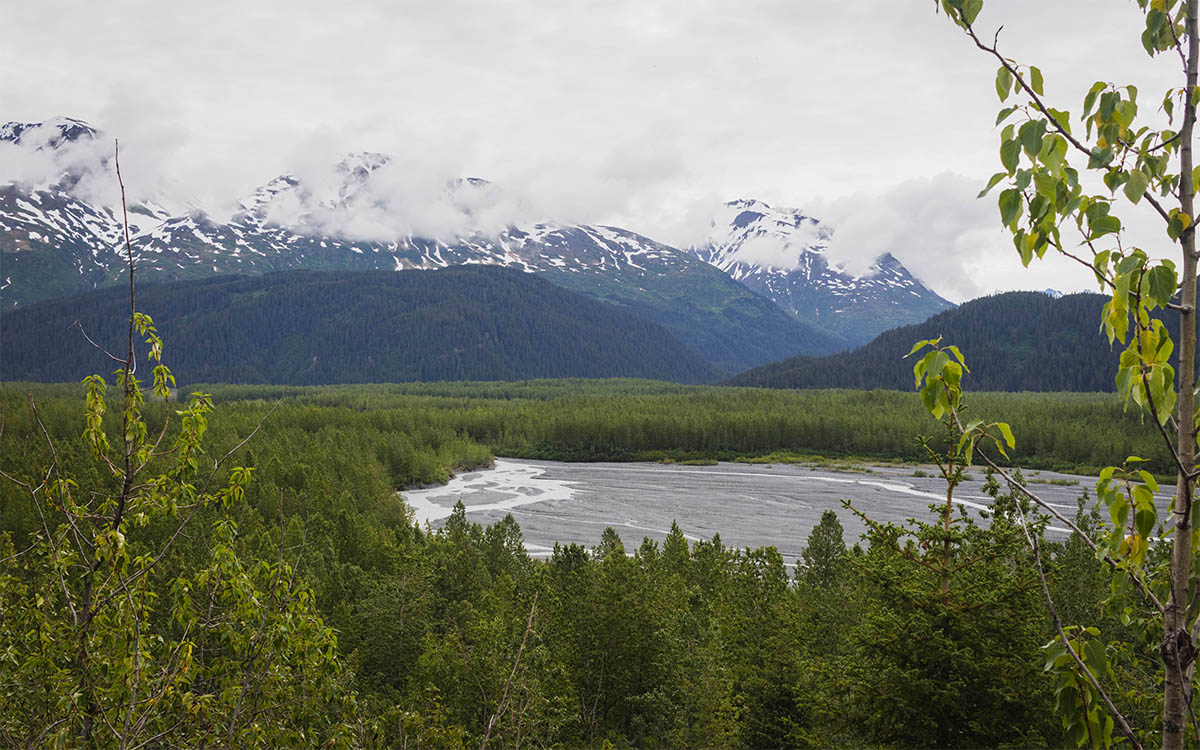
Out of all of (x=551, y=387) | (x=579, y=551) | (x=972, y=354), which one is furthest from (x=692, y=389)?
(x=579, y=551)

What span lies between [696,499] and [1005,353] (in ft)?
472

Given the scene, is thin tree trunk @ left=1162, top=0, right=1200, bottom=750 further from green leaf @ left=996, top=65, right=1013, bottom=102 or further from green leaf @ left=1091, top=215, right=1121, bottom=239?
green leaf @ left=996, top=65, right=1013, bottom=102

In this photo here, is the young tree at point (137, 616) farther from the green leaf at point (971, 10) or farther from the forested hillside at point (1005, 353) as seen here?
the forested hillside at point (1005, 353)

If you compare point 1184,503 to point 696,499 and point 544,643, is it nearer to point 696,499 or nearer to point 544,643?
point 544,643

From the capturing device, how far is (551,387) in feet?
551

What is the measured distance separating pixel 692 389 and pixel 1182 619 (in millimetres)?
154562

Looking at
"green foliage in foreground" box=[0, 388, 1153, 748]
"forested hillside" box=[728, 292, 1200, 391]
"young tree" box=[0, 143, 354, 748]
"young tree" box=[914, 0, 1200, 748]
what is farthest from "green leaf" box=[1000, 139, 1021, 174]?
"forested hillside" box=[728, 292, 1200, 391]

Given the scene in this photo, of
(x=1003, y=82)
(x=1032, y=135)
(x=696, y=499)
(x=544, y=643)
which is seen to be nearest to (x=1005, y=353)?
(x=696, y=499)

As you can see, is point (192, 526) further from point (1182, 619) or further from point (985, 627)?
point (1182, 619)

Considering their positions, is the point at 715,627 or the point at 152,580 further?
the point at 152,580

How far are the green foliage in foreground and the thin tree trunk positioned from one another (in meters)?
2.42

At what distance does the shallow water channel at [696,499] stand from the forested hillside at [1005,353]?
9476 cm

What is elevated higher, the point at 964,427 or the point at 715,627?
the point at 964,427

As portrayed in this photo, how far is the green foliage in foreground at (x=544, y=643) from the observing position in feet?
18.6
